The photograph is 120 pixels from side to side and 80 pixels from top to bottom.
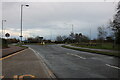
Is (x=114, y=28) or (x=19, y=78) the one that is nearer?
(x=19, y=78)

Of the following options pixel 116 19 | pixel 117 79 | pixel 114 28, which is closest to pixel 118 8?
pixel 116 19

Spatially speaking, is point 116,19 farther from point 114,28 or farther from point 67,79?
point 67,79

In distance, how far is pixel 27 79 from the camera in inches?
248

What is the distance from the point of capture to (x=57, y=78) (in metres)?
6.60

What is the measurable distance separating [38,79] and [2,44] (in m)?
24.9

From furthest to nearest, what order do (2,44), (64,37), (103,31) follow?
1. (64,37)
2. (103,31)
3. (2,44)

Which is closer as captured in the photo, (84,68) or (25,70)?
(25,70)

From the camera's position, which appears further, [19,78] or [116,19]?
[116,19]

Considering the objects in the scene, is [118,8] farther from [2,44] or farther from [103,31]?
[2,44]

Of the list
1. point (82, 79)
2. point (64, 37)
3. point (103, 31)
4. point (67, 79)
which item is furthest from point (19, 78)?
point (64, 37)

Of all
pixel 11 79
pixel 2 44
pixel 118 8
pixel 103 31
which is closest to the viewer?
pixel 11 79

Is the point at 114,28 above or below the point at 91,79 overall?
above

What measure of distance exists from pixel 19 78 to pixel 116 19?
32982 mm

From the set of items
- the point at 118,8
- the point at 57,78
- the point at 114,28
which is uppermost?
the point at 118,8
